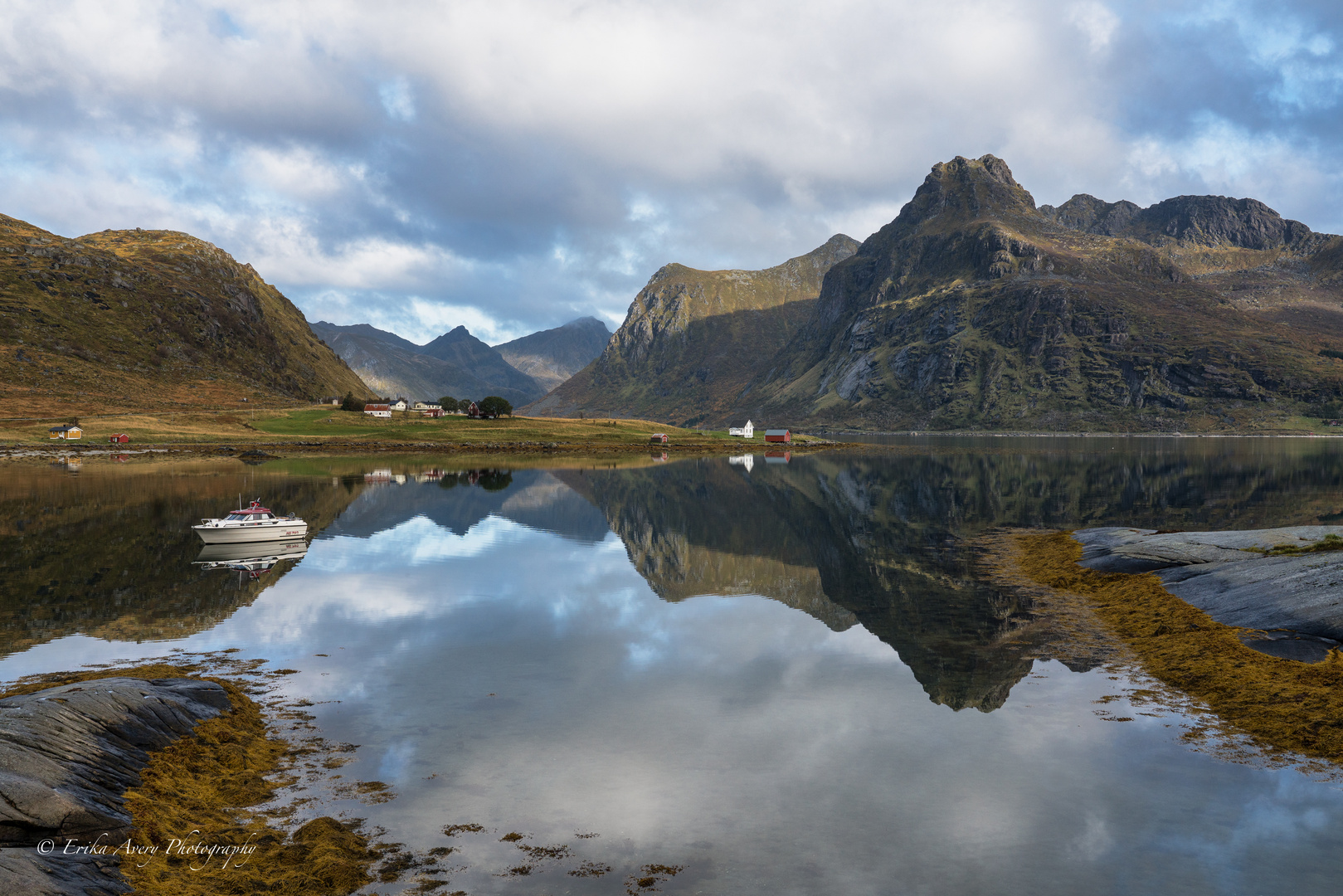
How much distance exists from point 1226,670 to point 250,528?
180 ft

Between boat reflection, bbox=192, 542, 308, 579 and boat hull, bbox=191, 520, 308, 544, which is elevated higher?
boat hull, bbox=191, 520, 308, 544

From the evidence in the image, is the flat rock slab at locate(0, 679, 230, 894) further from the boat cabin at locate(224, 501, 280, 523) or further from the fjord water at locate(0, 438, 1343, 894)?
the boat cabin at locate(224, 501, 280, 523)

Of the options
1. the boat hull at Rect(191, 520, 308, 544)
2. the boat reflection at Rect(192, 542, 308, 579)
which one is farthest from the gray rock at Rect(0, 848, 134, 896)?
the boat hull at Rect(191, 520, 308, 544)

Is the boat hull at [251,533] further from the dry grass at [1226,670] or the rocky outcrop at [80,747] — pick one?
the dry grass at [1226,670]

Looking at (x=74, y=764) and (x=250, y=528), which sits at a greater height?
(x=74, y=764)

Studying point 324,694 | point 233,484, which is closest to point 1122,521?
point 324,694

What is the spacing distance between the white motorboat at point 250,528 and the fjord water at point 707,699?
167cm

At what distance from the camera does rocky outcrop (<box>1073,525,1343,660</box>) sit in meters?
28.2

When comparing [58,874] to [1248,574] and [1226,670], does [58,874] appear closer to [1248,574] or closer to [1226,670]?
[1226,670]

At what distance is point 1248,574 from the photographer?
3478 centimetres

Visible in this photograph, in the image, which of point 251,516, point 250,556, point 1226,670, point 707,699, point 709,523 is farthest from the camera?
point 709,523

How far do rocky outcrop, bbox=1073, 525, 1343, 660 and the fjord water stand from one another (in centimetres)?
765

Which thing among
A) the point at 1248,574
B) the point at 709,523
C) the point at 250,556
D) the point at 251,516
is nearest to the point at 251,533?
the point at 251,516

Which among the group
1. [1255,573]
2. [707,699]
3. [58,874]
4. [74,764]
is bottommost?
[707,699]
